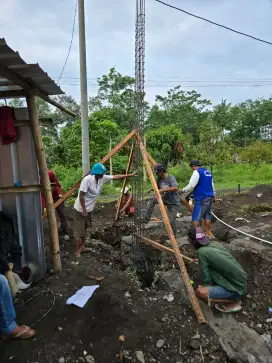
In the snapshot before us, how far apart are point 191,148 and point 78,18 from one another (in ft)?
32.6

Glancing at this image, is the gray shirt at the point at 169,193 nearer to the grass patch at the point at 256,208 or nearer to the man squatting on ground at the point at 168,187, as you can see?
the man squatting on ground at the point at 168,187

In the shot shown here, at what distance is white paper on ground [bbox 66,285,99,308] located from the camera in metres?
3.40

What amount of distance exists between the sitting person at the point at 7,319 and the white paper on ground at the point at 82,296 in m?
0.61

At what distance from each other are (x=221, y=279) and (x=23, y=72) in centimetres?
369

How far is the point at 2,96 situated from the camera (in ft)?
12.9

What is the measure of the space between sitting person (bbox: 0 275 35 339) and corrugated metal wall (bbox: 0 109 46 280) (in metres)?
1.20

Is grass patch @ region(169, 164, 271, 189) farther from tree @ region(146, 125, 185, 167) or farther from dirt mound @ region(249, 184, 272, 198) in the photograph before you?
dirt mound @ region(249, 184, 272, 198)

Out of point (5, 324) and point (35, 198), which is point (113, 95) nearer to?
point (35, 198)

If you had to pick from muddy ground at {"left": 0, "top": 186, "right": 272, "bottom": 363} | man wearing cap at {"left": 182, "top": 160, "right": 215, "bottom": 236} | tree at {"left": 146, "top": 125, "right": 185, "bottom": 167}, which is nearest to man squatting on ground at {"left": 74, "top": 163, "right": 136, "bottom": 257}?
muddy ground at {"left": 0, "top": 186, "right": 272, "bottom": 363}

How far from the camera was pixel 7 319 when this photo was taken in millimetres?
2840

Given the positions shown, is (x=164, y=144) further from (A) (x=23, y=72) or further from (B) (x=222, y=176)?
(A) (x=23, y=72)

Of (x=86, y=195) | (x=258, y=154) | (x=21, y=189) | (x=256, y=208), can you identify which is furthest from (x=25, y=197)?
(x=258, y=154)

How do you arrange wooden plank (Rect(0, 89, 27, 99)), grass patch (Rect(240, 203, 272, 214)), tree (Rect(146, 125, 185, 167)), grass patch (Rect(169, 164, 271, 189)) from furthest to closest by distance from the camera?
tree (Rect(146, 125, 185, 167))
grass patch (Rect(169, 164, 271, 189))
grass patch (Rect(240, 203, 272, 214))
wooden plank (Rect(0, 89, 27, 99))

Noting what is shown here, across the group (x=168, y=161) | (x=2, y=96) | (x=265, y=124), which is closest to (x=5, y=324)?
(x=2, y=96)
